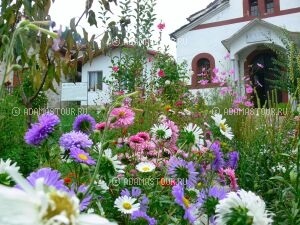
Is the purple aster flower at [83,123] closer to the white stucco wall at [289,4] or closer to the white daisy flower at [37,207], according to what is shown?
the white daisy flower at [37,207]

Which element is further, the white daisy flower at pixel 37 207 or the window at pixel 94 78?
the window at pixel 94 78

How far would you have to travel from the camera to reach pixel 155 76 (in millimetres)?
7562

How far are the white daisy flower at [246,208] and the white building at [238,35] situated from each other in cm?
1563

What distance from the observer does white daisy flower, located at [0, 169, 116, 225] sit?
0.33 metres

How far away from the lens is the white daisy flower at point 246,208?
25.4 inches

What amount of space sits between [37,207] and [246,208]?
40 centimetres

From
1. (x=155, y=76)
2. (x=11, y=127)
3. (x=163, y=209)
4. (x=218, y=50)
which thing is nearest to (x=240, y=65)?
(x=218, y=50)

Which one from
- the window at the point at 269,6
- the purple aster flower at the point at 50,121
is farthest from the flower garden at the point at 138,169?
the window at the point at 269,6

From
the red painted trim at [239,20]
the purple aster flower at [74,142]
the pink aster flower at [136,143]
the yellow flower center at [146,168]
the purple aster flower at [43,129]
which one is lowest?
the yellow flower center at [146,168]

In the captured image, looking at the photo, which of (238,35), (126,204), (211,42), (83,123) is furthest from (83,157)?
(211,42)

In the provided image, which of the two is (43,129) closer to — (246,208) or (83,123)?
(83,123)

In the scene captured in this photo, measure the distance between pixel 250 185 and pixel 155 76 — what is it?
16.5ft

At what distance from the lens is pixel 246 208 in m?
0.66

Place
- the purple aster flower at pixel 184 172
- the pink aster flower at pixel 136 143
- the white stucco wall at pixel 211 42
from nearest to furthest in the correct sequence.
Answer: the purple aster flower at pixel 184 172 → the pink aster flower at pixel 136 143 → the white stucco wall at pixel 211 42
